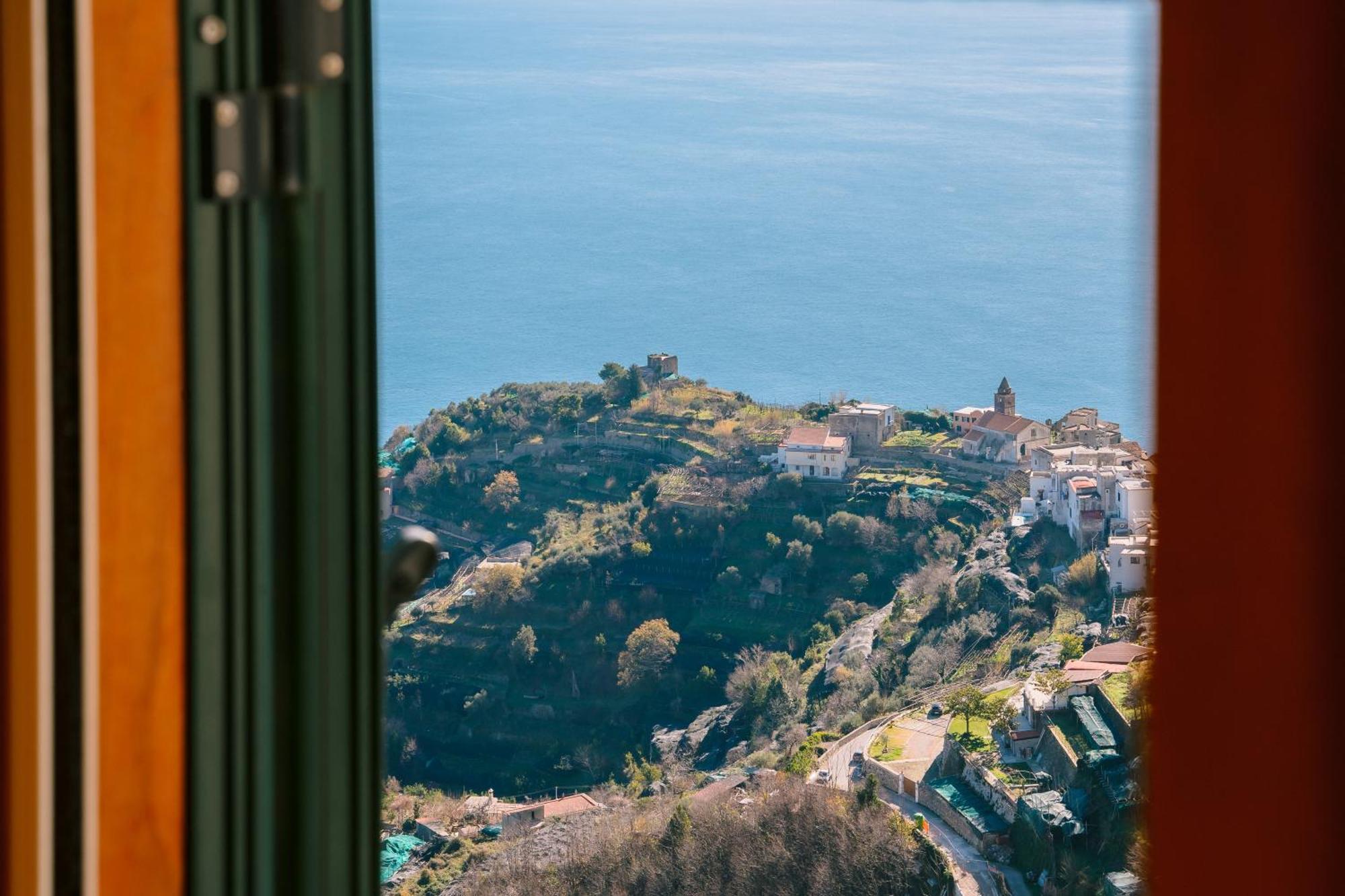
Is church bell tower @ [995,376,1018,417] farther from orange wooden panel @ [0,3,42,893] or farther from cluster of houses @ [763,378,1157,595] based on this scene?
orange wooden panel @ [0,3,42,893]

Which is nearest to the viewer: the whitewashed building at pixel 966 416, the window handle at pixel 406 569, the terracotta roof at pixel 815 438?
the window handle at pixel 406 569

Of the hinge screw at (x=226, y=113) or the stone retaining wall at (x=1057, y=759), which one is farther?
the stone retaining wall at (x=1057, y=759)

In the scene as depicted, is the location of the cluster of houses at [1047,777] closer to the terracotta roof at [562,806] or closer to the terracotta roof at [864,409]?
the terracotta roof at [562,806]

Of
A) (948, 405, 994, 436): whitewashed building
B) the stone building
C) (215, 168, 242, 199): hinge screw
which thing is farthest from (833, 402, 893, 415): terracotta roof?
(215, 168, 242, 199): hinge screw

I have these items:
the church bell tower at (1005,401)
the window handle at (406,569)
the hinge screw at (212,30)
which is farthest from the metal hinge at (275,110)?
the church bell tower at (1005,401)

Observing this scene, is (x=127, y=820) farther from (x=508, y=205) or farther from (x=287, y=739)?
(x=508, y=205)

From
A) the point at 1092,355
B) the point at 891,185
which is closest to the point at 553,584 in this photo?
the point at 1092,355

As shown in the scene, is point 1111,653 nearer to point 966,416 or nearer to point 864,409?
point 966,416
